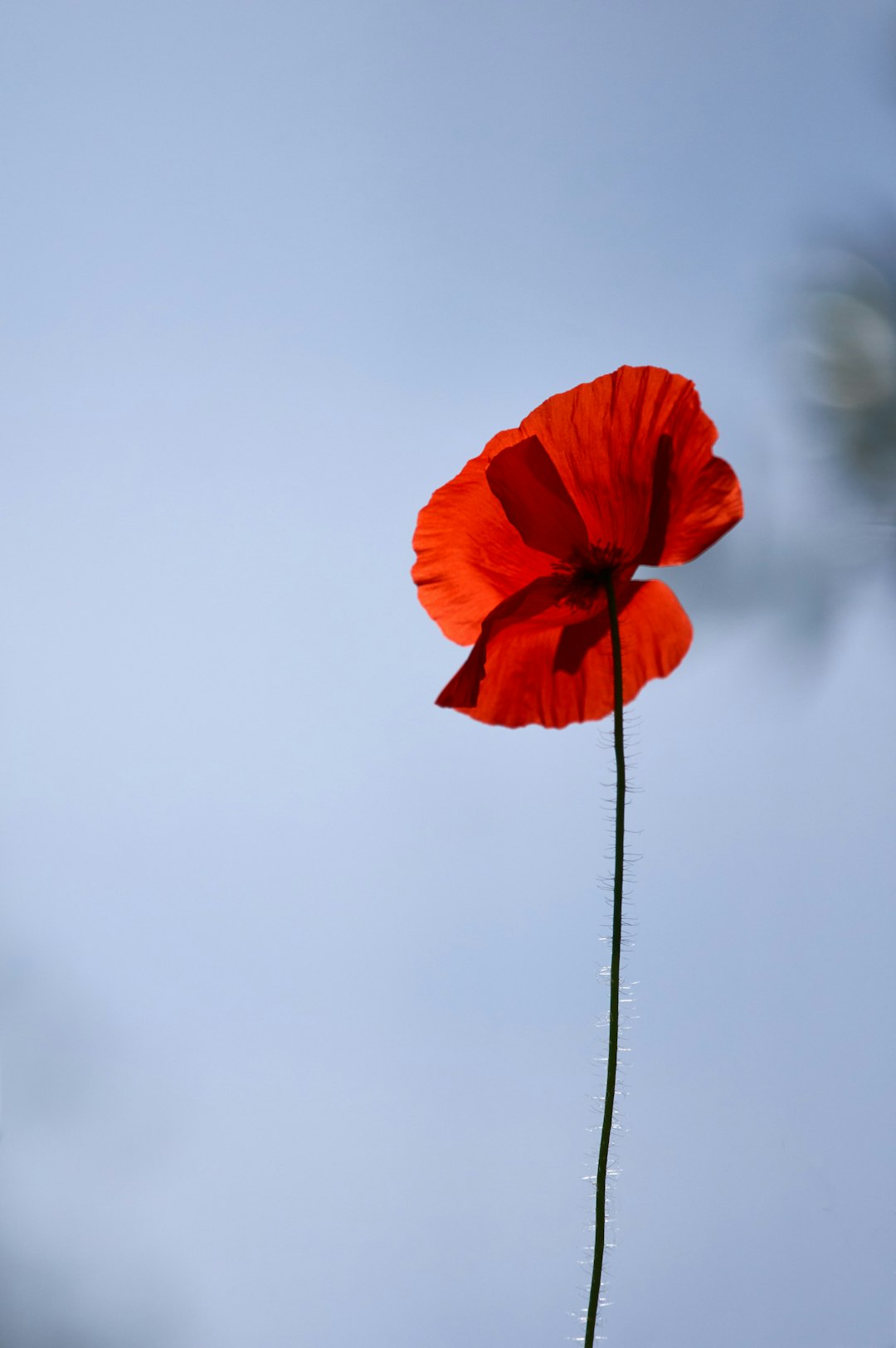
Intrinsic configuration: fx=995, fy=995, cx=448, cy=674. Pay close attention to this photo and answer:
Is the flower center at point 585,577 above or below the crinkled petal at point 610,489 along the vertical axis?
below

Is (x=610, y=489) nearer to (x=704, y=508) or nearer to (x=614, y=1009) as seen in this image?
(x=704, y=508)

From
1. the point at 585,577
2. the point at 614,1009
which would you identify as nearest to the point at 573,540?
the point at 585,577

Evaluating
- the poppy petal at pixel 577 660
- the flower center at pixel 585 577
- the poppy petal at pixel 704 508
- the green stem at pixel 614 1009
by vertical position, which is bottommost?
the green stem at pixel 614 1009

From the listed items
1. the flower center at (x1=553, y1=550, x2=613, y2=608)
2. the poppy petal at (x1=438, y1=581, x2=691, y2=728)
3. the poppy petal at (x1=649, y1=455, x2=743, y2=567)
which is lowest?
the poppy petal at (x1=438, y1=581, x2=691, y2=728)

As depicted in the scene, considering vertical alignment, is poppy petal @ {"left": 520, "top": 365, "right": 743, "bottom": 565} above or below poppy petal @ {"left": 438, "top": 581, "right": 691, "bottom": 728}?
above

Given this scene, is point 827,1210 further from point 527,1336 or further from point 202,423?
point 202,423

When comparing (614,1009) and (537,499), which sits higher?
(537,499)
